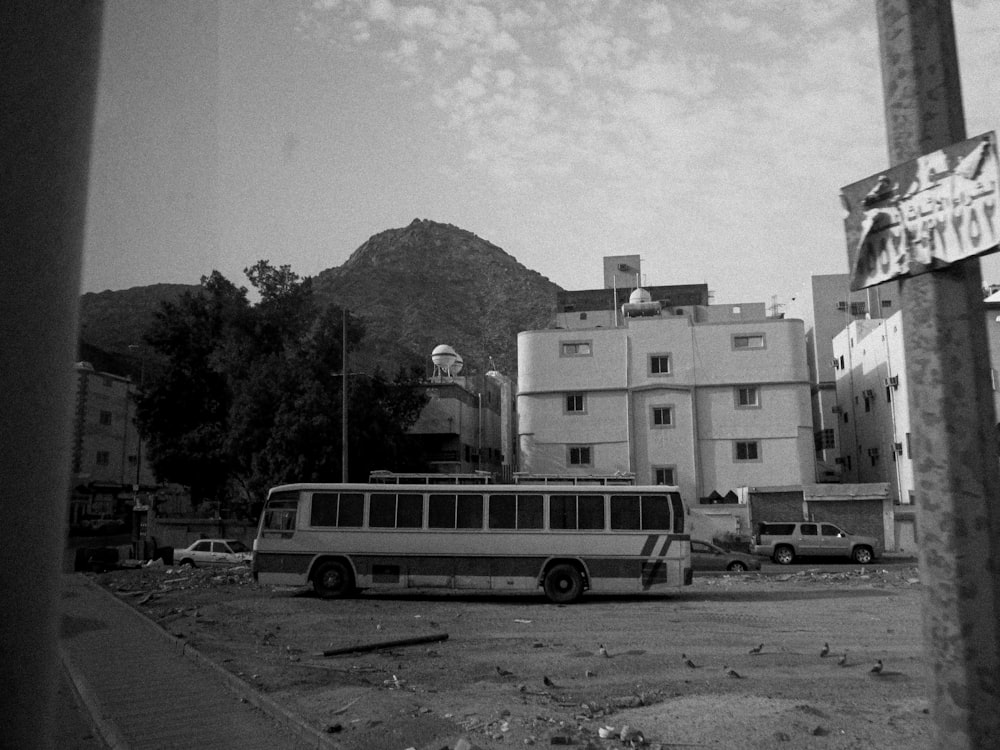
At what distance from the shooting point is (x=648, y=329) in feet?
136

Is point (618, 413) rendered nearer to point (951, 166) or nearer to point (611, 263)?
point (611, 263)

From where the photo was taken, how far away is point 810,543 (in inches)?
1257

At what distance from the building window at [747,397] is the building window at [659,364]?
136 inches

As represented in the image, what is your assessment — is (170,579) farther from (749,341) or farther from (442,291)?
(442,291)

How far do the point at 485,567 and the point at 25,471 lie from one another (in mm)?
17634

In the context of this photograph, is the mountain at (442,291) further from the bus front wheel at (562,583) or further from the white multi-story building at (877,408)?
the bus front wheel at (562,583)

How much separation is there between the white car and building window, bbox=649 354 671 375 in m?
20.1

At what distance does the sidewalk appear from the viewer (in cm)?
729

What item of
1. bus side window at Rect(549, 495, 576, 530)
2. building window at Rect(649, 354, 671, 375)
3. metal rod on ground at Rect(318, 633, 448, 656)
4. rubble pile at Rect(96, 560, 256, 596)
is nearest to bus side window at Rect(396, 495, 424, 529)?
bus side window at Rect(549, 495, 576, 530)

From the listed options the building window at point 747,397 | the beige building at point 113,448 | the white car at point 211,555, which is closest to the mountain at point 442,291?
the beige building at point 113,448

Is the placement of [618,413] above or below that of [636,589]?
above

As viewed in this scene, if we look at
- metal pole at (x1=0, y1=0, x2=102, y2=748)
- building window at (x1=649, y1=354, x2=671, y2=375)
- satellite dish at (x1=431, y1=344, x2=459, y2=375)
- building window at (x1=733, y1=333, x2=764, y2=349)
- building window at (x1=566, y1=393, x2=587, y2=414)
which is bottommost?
metal pole at (x1=0, y1=0, x2=102, y2=748)

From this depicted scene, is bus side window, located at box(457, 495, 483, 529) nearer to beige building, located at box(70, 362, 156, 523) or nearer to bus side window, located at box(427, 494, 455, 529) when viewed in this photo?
bus side window, located at box(427, 494, 455, 529)

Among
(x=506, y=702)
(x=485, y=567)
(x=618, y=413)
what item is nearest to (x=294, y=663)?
(x=506, y=702)
